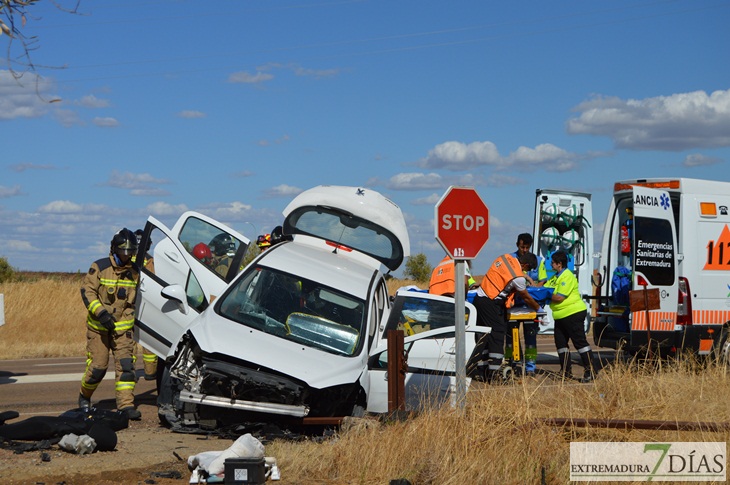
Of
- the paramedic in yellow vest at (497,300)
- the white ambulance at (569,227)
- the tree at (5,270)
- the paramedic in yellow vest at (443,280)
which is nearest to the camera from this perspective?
the paramedic in yellow vest at (443,280)

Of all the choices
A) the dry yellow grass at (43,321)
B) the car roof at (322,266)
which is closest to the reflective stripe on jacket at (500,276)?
the car roof at (322,266)

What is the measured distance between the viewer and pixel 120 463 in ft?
25.6

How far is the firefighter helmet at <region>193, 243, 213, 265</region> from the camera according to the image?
11.0 metres

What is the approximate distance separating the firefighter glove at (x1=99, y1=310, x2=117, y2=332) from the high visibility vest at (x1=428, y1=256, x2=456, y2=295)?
14.4ft

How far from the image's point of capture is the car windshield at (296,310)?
30.8 ft

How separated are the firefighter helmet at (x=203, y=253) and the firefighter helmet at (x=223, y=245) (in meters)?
0.10

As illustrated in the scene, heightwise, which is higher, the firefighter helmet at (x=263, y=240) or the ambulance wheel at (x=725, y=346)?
the firefighter helmet at (x=263, y=240)

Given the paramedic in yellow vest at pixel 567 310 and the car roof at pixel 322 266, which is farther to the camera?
the paramedic in yellow vest at pixel 567 310

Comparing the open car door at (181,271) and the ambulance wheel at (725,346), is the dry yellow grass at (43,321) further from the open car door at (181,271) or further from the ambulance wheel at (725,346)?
the ambulance wheel at (725,346)

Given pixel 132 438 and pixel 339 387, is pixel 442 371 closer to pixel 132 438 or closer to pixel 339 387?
pixel 339 387

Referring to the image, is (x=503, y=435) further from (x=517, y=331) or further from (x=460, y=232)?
(x=517, y=331)

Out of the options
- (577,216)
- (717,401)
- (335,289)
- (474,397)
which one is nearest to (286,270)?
(335,289)

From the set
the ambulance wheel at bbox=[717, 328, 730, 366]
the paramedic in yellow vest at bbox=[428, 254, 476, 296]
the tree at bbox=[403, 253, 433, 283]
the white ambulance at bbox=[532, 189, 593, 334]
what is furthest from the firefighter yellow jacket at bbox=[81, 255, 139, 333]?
the tree at bbox=[403, 253, 433, 283]

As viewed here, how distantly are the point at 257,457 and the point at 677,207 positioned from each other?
28.5 ft
